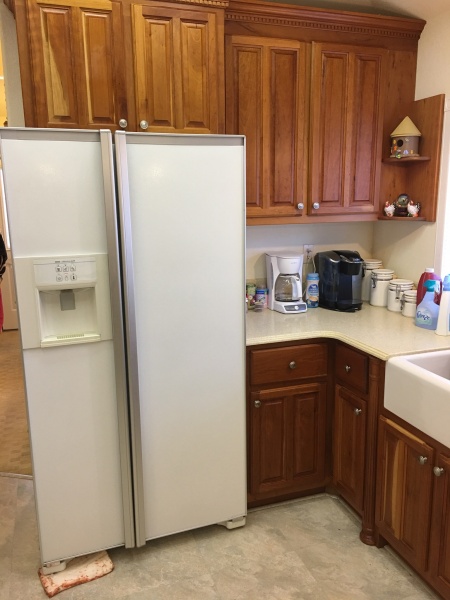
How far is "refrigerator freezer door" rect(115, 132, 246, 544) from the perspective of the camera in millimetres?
1845

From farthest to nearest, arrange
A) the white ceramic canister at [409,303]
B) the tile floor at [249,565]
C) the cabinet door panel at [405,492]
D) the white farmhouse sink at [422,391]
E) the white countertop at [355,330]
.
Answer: the white ceramic canister at [409,303] < the white countertop at [355,330] < the tile floor at [249,565] < the cabinet door panel at [405,492] < the white farmhouse sink at [422,391]

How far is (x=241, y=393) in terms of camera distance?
7.00 feet

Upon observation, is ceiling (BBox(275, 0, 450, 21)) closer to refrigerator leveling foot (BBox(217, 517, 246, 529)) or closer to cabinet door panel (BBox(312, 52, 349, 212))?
cabinet door panel (BBox(312, 52, 349, 212))

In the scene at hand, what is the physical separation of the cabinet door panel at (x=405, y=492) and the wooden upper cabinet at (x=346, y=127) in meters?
1.21

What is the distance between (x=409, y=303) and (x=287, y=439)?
0.93 metres

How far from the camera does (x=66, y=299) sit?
6.12 ft

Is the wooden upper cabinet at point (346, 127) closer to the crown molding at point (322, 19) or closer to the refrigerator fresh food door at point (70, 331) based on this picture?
the crown molding at point (322, 19)

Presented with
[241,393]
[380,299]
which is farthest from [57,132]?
[380,299]

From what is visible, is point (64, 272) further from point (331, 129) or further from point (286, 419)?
point (331, 129)

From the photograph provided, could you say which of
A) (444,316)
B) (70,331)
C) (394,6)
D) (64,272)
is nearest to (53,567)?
(70,331)

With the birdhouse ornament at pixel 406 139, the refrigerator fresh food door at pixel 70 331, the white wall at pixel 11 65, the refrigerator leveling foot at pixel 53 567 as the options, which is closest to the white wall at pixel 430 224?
the birdhouse ornament at pixel 406 139

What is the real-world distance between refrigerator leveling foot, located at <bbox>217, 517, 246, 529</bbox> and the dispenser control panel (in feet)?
4.21

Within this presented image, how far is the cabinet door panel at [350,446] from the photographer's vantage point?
219 centimetres

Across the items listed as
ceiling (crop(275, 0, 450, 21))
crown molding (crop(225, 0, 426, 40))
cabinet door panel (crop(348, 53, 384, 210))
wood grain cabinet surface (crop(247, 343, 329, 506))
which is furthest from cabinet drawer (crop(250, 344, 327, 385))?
ceiling (crop(275, 0, 450, 21))
